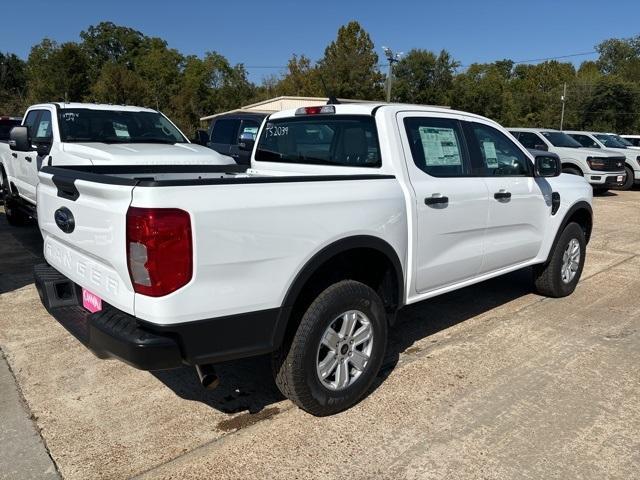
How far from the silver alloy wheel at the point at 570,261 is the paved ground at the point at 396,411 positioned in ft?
2.13

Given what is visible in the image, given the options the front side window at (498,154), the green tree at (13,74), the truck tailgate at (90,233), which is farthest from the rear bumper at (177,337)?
the green tree at (13,74)

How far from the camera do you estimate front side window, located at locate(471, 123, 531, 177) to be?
14.7ft

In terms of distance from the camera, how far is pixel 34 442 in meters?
3.05

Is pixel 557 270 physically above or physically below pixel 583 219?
below

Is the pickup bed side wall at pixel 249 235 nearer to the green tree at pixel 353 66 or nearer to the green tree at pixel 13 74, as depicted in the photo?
the green tree at pixel 353 66

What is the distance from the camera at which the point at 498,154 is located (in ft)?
15.4

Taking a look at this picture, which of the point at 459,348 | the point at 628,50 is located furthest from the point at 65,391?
the point at 628,50

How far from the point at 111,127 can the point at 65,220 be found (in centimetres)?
465

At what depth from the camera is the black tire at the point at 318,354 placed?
3.06 meters

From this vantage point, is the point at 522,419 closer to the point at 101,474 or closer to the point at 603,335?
the point at 603,335

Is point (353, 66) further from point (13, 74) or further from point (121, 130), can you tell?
point (13, 74)

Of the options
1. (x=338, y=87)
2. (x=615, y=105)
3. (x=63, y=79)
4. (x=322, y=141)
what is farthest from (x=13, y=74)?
(x=322, y=141)

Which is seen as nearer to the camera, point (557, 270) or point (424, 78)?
point (557, 270)

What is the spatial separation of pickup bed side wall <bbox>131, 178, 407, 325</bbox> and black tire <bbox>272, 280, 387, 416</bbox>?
282 mm
